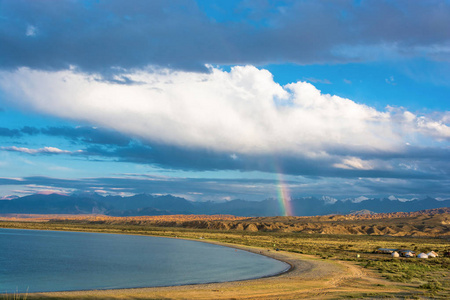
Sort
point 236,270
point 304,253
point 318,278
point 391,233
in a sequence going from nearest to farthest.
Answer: point 318,278 → point 236,270 → point 304,253 → point 391,233

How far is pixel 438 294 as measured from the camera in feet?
93.0

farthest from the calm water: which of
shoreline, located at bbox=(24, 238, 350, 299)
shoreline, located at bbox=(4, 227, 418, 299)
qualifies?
shoreline, located at bbox=(4, 227, 418, 299)

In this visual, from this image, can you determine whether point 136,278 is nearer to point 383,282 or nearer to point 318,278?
point 318,278

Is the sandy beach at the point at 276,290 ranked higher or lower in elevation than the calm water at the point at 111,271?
higher

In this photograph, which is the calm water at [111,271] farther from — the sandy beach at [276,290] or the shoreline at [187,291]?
the sandy beach at [276,290]

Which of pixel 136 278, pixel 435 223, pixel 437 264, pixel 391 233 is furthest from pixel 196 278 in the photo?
pixel 435 223

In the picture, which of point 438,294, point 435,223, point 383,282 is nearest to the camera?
point 438,294

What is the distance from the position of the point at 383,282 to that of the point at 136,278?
22.5m

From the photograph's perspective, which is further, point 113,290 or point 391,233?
point 391,233

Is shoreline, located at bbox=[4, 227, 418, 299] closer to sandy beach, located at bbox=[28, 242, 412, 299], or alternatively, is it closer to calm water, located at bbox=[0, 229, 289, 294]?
sandy beach, located at bbox=[28, 242, 412, 299]

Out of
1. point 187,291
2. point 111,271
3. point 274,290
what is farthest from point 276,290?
point 111,271

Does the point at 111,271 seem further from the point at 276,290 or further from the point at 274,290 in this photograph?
the point at 276,290

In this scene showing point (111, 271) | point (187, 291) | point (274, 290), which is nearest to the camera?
point (187, 291)

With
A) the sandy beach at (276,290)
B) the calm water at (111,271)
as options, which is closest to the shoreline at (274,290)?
the sandy beach at (276,290)
